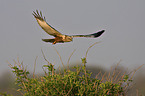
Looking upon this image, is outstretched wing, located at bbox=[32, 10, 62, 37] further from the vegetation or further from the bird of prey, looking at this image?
the vegetation

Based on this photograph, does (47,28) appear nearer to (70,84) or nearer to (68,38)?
(68,38)

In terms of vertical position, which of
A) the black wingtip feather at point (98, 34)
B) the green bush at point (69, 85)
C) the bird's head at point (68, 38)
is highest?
the black wingtip feather at point (98, 34)

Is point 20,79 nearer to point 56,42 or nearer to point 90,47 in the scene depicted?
point 56,42

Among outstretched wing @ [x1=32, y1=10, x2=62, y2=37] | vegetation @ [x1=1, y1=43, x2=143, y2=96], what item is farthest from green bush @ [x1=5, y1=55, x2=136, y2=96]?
outstretched wing @ [x1=32, y1=10, x2=62, y2=37]

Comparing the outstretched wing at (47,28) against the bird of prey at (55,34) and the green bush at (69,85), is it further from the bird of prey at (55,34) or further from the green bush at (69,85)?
the green bush at (69,85)

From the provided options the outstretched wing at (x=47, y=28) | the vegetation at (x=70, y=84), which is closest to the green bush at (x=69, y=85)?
the vegetation at (x=70, y=84)

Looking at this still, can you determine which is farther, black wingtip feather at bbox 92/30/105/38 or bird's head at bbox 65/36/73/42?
bird's head at bbox 65/36/73/42

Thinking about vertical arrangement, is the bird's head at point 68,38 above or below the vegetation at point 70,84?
above

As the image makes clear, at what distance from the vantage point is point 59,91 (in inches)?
266

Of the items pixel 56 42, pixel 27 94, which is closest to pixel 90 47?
pixel 56 42

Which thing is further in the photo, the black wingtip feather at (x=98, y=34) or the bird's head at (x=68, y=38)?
the bird's head at (x=68, y=38)

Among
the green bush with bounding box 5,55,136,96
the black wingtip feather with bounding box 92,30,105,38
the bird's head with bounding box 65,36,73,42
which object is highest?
the black wingtip feather with bounding box 92,30,105,38

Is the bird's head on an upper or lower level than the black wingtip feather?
lower

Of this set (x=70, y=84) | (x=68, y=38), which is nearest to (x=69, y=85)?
(x=70, y=84)
